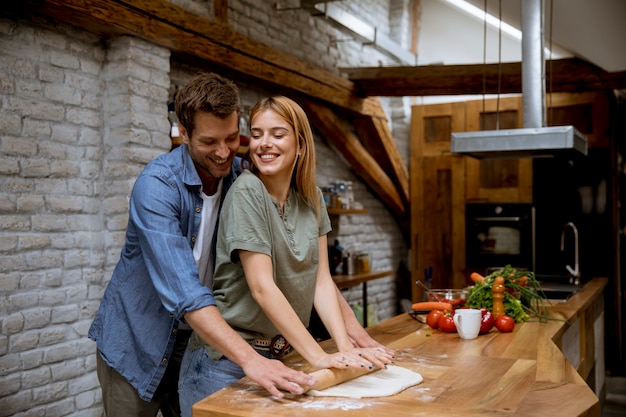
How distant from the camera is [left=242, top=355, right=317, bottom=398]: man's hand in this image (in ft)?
5.72

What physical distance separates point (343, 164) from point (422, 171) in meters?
1.17

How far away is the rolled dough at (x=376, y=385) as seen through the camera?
1.79m

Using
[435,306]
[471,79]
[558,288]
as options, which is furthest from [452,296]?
[471,79]

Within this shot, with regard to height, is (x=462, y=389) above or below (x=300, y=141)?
below

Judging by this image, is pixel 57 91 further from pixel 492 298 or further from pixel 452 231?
pixel 452 231

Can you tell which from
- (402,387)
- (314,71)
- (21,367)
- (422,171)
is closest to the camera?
(402,387)

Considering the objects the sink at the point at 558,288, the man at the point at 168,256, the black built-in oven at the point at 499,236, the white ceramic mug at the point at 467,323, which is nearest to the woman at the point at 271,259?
the man at the point at 168,256

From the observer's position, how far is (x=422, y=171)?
7668 mm

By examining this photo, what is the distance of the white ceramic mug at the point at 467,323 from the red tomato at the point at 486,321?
91 millimetres

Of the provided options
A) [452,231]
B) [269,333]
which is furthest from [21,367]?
[452,231]

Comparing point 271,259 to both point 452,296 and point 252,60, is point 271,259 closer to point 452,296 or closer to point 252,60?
point 452,296

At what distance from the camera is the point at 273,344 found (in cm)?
209

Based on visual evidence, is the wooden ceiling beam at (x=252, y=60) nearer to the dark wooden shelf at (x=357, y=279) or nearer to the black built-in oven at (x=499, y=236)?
the black built-in oven at (x=499, y=236)

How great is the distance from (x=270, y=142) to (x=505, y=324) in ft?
Result: 4.68
